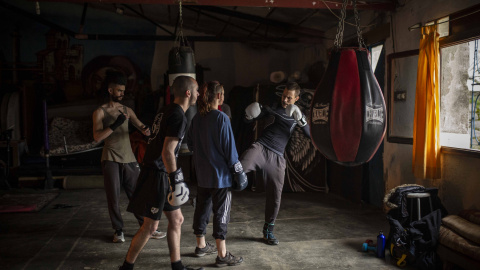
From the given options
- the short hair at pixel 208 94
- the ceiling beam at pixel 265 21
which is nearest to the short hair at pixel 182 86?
the short hair at pixel 208 94

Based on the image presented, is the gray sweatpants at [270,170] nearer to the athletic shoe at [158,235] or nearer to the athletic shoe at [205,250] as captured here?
the athletic shoe at [205,250]

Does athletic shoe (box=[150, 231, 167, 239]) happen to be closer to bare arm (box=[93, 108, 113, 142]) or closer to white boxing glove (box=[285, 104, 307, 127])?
bare arm (box=[93, 108, 113, 142])

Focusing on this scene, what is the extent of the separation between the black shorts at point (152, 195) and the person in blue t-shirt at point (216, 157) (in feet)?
1.54

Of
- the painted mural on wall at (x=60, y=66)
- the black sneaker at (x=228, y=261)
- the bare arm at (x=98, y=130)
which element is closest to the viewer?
the black sneaker at (x=228, y=261)

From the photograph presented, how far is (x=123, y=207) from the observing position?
19.1 feet

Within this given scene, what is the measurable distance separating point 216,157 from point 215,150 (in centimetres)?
6

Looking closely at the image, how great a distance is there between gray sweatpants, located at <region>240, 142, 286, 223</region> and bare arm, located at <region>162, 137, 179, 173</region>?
137 cm

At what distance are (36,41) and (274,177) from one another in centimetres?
758

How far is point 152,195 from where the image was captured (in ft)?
9.84

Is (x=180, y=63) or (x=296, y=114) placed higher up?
(x=180, y=63)

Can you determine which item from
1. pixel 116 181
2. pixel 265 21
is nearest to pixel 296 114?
pixel 116 181

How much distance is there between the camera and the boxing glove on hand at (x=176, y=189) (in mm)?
2922

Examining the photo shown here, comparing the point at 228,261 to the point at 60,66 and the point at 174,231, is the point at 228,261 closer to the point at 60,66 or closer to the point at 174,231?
the point at 174,231

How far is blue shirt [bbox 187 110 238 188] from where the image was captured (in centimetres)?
337
